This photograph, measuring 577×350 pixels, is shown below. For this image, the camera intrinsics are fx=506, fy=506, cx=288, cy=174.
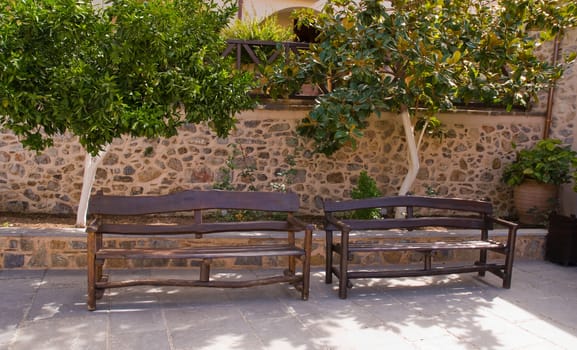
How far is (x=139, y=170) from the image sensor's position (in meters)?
6.25

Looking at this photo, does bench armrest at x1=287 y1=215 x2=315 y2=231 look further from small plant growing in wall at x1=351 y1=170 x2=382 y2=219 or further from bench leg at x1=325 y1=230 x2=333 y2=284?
small plant growing in wall at x1=351 y1=170 x2=382 y2=219

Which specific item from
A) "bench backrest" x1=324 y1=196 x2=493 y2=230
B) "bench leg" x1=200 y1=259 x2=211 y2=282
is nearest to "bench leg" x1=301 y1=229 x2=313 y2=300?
"bench backrest" x1=324 y1=196 x2=493 y2=230

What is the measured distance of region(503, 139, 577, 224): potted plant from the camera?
6430 mm

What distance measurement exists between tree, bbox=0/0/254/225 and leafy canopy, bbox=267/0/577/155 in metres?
1.43

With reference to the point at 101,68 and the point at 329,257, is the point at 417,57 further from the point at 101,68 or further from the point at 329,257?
the point at 101,68

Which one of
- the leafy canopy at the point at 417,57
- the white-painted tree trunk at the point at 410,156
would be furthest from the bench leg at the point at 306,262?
the white-painted tree trunk at the point at 410,156

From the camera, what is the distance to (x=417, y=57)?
15.9 feet

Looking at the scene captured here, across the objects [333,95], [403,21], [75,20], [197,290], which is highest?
[403,21]

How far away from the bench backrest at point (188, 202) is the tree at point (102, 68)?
451 millimetres

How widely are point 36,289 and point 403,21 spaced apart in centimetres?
414

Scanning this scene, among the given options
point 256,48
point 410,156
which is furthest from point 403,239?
point 256,48

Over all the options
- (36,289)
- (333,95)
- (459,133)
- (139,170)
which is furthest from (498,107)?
(36,289)

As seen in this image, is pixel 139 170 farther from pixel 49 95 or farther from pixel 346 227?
pixel 346 227

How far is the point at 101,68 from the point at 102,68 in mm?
12
